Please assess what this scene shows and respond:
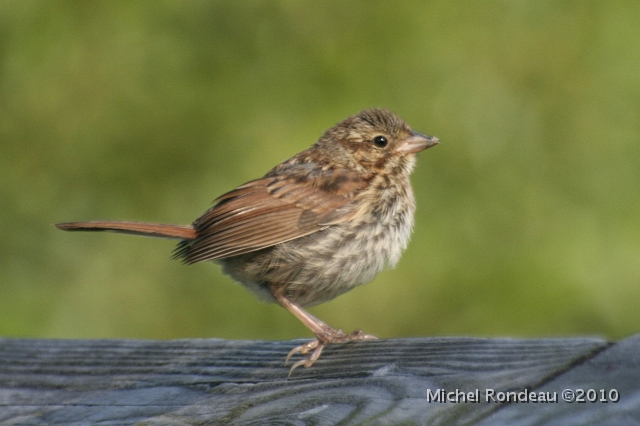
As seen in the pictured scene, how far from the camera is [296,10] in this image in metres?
5.41

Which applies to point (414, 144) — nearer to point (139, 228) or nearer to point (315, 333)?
point (315, 333)

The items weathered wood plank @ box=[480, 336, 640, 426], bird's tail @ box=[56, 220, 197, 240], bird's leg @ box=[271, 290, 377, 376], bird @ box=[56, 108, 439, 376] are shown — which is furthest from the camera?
bird @ box=[56, 108, 439, 376]

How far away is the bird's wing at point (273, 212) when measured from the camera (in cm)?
446

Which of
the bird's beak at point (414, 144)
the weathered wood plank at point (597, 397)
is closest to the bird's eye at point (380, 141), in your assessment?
the bird's beak at point (414, 144)

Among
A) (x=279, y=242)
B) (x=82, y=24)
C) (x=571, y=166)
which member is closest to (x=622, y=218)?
(x=571, y=166)

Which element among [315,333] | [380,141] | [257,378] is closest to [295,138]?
[380,141]

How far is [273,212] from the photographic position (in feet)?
15.2

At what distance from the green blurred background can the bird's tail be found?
21.1 inches

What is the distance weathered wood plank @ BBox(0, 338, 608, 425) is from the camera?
2.31 meters

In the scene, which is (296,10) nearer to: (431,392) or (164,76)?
(164,76)

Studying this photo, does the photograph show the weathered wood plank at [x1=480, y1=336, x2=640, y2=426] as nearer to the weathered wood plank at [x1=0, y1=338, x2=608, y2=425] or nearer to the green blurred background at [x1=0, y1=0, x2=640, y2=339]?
the weathered wood plank at [x1=0, y1=338, x2=608, y2=425]

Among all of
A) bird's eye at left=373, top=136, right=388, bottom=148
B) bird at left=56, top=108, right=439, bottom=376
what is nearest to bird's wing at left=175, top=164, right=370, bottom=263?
bird at left=56, top=108, right=439, bottom=376

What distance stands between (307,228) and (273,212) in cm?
21

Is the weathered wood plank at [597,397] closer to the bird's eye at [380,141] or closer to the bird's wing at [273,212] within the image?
the bird's wing at [273,212]
